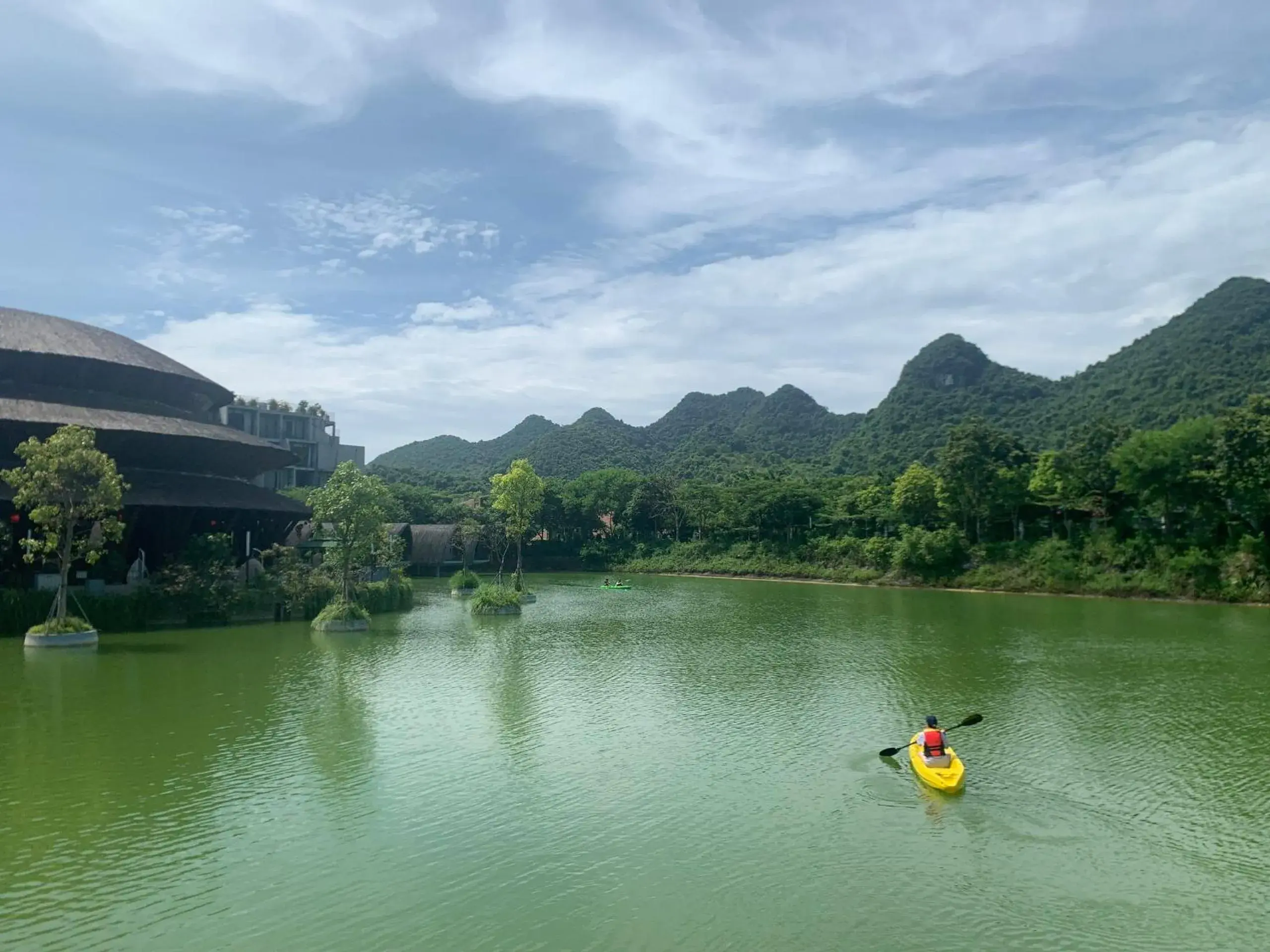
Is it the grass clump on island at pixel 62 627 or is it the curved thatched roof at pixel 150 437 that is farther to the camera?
the curved thatched roof at pixel 150 437

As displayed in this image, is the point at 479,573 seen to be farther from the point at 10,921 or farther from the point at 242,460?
the point at 10,921

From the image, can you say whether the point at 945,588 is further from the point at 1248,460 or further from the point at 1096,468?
the point at 1248,460

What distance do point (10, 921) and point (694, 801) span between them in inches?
313

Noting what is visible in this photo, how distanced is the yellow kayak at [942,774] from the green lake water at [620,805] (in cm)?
29

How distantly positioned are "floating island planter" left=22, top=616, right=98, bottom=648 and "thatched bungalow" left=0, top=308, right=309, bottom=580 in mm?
4904

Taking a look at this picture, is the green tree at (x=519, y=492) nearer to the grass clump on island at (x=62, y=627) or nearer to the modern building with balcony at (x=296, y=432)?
the grass clump on island at (x=62, y=627)

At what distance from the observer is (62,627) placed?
25.3 metres

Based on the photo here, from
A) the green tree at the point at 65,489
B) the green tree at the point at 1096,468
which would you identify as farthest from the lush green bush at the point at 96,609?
the green tree at the point at 1096,468

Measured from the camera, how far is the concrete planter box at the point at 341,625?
30531mm

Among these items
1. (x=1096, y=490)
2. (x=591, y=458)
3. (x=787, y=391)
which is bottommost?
(x=1096, y=490)

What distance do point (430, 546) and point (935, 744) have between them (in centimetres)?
5536

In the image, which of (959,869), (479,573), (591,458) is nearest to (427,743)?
(959,869)

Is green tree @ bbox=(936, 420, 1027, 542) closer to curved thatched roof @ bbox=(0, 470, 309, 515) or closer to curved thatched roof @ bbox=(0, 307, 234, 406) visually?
curved thatched roof @ bbox=(0, 470, 309, 515)

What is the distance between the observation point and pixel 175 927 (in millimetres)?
8531
